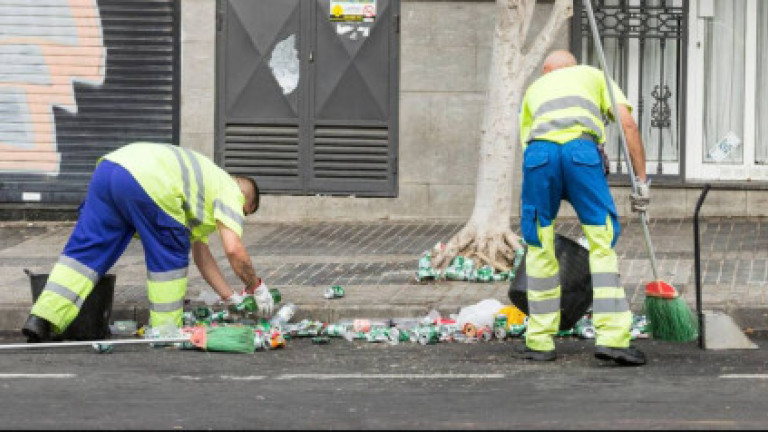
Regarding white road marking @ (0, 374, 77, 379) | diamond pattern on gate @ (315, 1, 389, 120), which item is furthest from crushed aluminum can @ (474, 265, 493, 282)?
white road marking @ (0, 374, 77, 379)

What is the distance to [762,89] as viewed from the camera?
1591 cm

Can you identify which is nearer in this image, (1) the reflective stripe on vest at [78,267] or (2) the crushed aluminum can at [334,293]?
(1) the reflective stripe on vest at [78,267]

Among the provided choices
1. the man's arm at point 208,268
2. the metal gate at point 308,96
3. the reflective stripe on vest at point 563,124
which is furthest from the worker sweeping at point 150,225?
the metal gate at point 308,96

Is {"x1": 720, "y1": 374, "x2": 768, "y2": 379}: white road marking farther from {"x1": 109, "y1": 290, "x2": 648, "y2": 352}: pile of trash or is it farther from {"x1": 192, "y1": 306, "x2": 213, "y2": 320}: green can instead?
{"x1": 192, "y1": 306, "x2": 213, "y2": 320}: green can

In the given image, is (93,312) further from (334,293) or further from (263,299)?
A: (334,293)

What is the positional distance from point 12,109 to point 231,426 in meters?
8.82

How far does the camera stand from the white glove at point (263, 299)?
1067 cm

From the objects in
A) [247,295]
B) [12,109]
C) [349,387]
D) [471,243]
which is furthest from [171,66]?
[349,387]

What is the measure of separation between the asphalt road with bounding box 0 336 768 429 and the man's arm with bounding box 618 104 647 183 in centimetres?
107

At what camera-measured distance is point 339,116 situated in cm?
1590

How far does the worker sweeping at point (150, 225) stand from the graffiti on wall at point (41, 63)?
555cm

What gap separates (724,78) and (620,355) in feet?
23.1

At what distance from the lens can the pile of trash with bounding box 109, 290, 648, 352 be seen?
10.5 metres

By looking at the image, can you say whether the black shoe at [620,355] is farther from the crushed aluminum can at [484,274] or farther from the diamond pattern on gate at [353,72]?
the diamond pattern on gate at [353,72]
